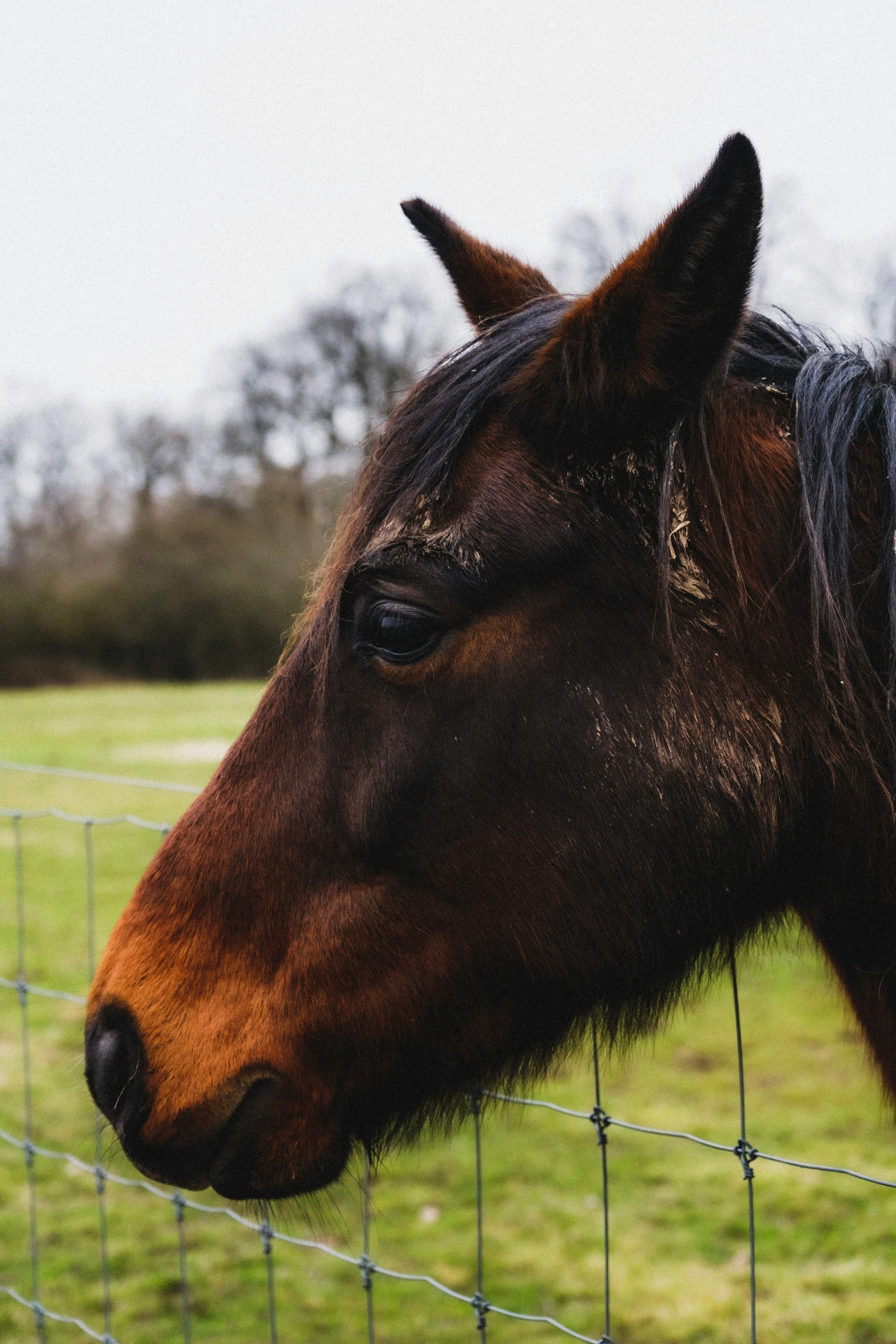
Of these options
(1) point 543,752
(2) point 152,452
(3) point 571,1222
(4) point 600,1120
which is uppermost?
(1) point 543,752

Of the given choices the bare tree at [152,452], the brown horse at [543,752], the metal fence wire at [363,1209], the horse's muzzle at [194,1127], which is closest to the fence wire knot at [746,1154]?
the metal fence wire at [363,1209]

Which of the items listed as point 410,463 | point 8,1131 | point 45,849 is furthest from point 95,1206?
point 45,849

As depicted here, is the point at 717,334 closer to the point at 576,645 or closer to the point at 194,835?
the point at 576,645

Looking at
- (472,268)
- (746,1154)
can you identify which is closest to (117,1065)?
(746,1154)

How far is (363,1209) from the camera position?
10.1 feet

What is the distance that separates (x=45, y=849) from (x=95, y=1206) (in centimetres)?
659

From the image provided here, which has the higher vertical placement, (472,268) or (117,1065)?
(472,268)

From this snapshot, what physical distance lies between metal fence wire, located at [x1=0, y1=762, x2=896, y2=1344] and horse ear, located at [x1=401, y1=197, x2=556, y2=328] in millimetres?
1224

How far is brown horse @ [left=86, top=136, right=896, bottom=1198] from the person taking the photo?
4.51 feet

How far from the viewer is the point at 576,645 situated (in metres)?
1.40

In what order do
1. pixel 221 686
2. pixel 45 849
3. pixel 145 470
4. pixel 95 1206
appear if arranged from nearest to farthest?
pixel 95 1206 < pixel 45 849 < pixel 221 686 < pixel 145 470

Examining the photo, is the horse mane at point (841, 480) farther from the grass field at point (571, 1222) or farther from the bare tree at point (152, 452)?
the bare tree at point (152, 452)

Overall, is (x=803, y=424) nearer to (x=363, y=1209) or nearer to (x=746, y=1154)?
(x=746, y=1154)

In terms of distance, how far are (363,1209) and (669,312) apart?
279 cm
